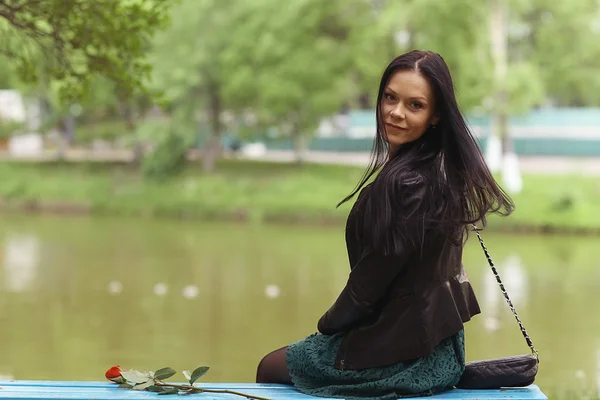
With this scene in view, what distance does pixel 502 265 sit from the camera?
33.4 feet

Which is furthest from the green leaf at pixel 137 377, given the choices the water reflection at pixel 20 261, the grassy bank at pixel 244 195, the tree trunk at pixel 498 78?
the tree trunk at pixel 498 78

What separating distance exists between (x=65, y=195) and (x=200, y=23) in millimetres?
4224

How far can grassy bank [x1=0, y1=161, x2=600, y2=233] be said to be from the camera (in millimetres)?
14516

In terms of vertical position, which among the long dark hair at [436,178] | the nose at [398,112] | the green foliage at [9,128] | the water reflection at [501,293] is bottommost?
the water reflection at [501,293]

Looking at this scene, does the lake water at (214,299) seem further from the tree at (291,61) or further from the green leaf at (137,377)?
the tree at (291,61)

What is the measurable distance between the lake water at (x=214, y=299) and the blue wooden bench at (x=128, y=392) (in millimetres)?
2853

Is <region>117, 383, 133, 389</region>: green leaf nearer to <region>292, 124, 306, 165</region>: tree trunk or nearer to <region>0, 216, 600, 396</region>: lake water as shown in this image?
<region>0, 216, 600, 396</region>: lake water

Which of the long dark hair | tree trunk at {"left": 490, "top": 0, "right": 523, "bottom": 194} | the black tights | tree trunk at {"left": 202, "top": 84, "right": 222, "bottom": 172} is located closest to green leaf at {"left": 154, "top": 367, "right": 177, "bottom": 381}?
the black tights

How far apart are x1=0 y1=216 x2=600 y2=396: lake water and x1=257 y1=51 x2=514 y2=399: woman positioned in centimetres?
296

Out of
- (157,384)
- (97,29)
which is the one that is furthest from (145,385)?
(97,29)

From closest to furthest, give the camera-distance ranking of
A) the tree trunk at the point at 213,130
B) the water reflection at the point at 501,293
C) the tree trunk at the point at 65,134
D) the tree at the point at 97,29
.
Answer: the tree at the point at 97,29, the water reflection at the point at 501,293, the tree trunk at the point at 213,130, the tree trunk at the point at 65,134

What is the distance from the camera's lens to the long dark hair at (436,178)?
7.24ft

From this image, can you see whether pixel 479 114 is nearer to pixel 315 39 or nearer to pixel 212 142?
pixel 315 39

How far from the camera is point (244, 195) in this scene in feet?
54.3
